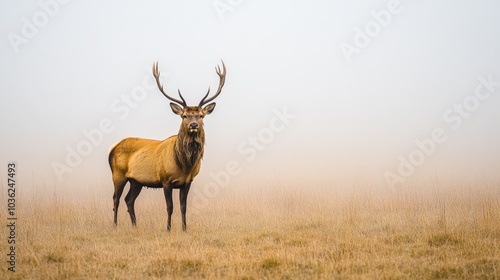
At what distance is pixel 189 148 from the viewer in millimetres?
7973

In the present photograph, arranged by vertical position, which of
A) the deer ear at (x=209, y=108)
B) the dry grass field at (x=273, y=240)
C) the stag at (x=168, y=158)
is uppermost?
the deer ear at (x=209, y=108)

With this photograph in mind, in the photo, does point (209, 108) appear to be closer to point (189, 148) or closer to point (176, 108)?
point (176, 108)

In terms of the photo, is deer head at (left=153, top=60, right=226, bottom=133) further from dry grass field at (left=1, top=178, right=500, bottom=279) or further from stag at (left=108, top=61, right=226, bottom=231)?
dry grass field at (left=1, top=178, right=500, bottom=279)

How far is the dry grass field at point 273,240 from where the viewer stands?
5305 millimetres

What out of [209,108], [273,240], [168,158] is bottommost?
[273,240]

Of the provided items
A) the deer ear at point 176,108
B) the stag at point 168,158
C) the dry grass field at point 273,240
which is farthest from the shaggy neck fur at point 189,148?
the dry grass field at point 273,240

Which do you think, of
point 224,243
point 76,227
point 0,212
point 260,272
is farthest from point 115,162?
point 260,272

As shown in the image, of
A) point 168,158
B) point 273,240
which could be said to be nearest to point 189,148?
point 168,158

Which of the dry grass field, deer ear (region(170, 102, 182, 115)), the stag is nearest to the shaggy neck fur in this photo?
the stag

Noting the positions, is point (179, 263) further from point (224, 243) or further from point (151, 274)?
point (224, 243)

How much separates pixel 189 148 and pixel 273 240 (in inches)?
82.5

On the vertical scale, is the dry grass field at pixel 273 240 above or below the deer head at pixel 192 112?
below

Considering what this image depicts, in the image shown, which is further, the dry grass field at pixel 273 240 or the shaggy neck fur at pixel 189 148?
the shaggy neck fur at pixel 189 148

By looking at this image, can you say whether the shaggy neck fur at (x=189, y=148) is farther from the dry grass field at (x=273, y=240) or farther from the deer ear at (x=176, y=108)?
the dry grass field at (x=273, y=240)
